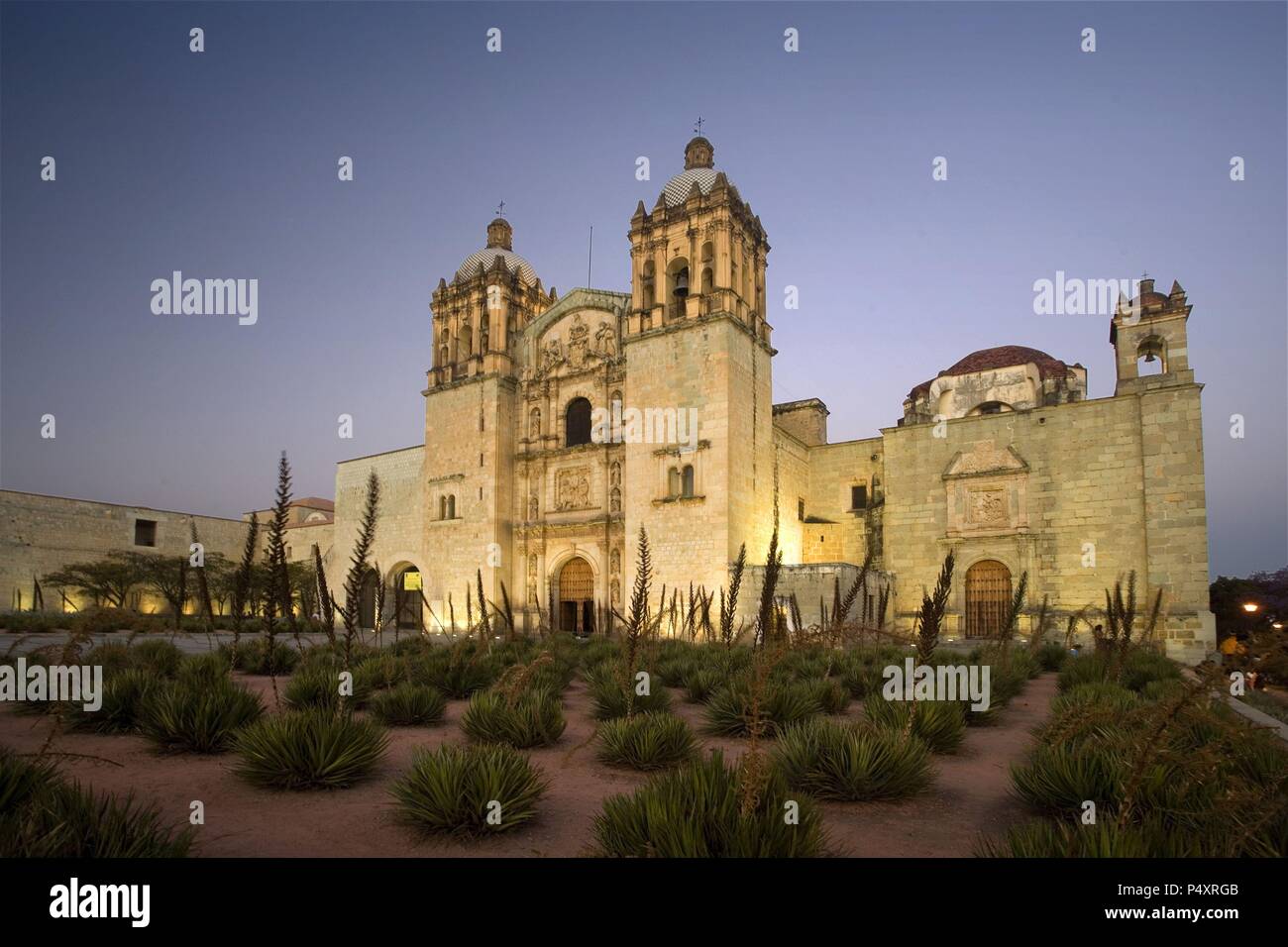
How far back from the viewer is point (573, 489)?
27188 millimetres

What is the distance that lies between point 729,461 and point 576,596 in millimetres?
8338

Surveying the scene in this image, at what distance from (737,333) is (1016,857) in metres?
21.9

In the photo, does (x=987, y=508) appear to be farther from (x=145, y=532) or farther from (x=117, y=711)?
(x=145, y=532)

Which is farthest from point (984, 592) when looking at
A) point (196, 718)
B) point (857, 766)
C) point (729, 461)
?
point (196, 718)

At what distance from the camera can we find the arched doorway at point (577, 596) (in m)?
26.2

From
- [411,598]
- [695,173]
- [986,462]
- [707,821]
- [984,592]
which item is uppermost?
[695,173]

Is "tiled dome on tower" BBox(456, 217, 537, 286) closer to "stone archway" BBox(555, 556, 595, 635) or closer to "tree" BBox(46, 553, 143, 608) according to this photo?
"stone archway" BBox(555, 556, 595, 635)

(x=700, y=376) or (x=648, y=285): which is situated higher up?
(x=648, y=285)

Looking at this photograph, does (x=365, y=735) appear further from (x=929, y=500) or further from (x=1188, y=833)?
→ (x=929, y=500)

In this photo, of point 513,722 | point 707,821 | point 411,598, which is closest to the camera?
point 707,821

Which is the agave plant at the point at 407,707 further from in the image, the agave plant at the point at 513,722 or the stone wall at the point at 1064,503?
the stone wall at the point at 1064,503

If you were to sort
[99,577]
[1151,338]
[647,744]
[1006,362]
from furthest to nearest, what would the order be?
[99,577]
[1006,362]
[1151,338]
[647,744]

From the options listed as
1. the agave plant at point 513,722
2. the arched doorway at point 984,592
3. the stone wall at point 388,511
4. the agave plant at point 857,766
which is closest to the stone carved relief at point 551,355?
the stone wall at point 388,511

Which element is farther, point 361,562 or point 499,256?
point 499,256
